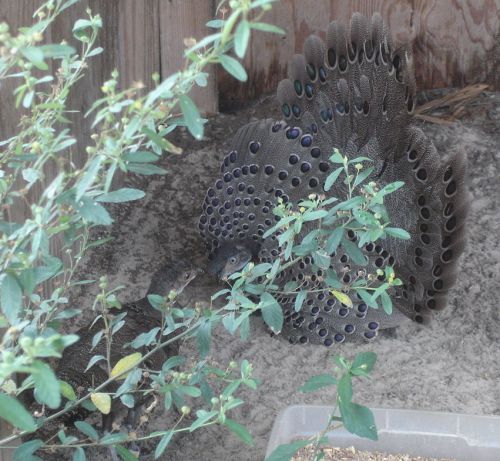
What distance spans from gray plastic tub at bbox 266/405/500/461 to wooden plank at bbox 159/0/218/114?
161 cm

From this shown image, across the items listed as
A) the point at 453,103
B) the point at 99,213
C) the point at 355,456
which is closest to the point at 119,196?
the point at 99,213

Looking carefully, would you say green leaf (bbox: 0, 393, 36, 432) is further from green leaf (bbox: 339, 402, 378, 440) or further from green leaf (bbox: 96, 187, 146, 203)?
green leaf (bbox: 339, 402, 378, 440)

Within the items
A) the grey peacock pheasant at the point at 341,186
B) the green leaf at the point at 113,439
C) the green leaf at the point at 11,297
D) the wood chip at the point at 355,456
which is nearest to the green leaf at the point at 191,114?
the green leaf at the point at 11,297

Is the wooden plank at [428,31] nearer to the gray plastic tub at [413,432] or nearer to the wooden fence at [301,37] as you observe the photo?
the wooden fence at [301,37]

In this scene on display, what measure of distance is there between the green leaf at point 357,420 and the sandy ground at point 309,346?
3.49ft

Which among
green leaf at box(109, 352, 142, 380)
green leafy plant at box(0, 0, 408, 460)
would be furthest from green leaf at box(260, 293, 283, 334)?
green leaf at box(109, 352, 142, 380)

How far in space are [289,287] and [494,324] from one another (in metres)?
1.45

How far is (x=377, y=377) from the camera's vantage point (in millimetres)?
2549

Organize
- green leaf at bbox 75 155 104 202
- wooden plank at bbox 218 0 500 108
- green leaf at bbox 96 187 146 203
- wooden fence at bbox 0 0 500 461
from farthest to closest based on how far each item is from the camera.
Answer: wooden plank at bbox 218 0 500 108, wooden fence at bbox 0 0 500 461, green leaf at bbox 96 187 146 203, green leaf at bbox 75 155 104 202

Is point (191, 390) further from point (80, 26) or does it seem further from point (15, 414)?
point (80, 26)

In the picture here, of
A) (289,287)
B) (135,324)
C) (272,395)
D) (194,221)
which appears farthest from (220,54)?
(194,221)

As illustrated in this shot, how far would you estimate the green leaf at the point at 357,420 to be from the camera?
122cm

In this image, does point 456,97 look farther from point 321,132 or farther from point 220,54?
point 220,54

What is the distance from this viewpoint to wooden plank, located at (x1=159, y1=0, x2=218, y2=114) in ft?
10.0
